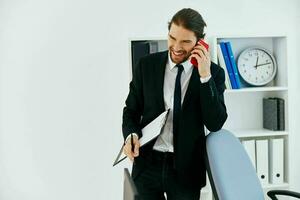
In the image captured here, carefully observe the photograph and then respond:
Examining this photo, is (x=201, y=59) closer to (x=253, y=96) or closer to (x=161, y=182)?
(x=161, y=182)

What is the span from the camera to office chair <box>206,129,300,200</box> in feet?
5.81

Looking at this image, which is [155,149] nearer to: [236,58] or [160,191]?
[160,191]

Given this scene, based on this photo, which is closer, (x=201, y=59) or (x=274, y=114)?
(x=201, y=59)

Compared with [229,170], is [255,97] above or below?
above

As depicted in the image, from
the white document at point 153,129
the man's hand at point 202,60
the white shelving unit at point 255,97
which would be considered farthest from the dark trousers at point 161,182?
the white shelving unit at point 255,97

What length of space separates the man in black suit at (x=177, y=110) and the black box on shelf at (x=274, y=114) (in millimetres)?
1296

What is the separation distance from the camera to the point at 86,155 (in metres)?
3.14

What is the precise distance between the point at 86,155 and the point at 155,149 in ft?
4.34

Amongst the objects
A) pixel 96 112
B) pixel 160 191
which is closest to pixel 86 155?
pixel 96 112

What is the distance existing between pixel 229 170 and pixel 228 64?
134 cm

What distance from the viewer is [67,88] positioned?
308 cm

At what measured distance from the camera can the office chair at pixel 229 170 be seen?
1771 millimetres

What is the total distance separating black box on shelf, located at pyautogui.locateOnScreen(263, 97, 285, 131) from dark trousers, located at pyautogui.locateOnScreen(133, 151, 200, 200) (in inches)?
54.0

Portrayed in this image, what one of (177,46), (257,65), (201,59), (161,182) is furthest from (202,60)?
(257,65)
